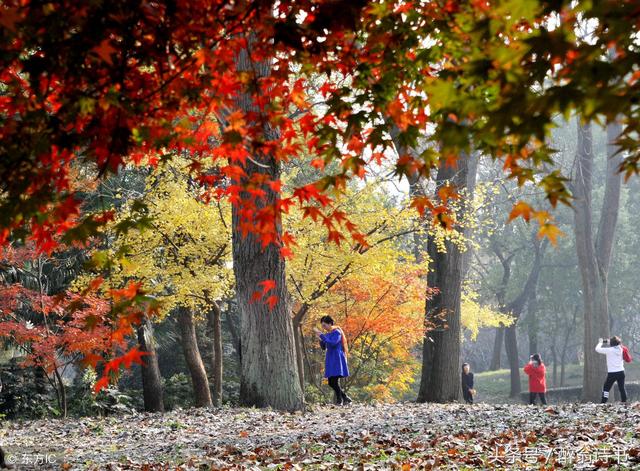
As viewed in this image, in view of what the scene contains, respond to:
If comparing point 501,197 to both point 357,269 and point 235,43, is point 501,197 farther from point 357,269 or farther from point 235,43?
point 235,43

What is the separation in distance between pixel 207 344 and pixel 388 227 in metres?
12.2

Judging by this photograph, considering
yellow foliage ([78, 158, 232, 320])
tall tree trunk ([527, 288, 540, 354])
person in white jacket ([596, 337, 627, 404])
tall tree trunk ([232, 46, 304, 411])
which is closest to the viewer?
tall tree trunk ([232, 46, 304, 411])

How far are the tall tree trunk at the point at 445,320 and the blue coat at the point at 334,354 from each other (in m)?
3.65

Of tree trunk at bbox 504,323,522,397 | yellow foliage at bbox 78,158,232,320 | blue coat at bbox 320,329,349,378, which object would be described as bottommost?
tree trunk at bbox 504,323,522,397

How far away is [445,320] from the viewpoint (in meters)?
16.4

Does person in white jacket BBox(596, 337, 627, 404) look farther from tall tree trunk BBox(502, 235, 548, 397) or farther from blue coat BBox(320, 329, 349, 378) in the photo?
tall tree trunk BBox(502, 235, 548, 397)

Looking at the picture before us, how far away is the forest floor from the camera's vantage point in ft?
20.5

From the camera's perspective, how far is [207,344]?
25.6 m

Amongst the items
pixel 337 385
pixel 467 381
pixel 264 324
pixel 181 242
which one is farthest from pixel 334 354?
pixel 467 381

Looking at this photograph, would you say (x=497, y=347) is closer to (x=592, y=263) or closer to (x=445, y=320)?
(x=592, y=263)

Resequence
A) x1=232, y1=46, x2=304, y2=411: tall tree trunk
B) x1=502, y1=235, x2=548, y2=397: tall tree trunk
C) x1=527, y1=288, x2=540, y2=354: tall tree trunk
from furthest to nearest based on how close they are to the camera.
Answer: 1. x1=527, y1=288, x2=540, y2=354: tall tree trunk
2. x1=502, y1=235, x2=548, y2=397: tall tree trunk
3. x1=232, y1=46, x2=304, y2=411: tall tree trunk

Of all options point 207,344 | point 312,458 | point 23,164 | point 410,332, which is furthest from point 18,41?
point 207,344

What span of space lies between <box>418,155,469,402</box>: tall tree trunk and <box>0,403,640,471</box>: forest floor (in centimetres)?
437

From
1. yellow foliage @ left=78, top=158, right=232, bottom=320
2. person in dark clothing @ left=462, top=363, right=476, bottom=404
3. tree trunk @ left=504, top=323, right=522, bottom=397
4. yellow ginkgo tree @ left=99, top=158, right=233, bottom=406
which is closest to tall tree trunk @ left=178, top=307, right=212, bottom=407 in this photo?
yellow ginkgo tree @ left=99, top=158, right=233, bottom=406
